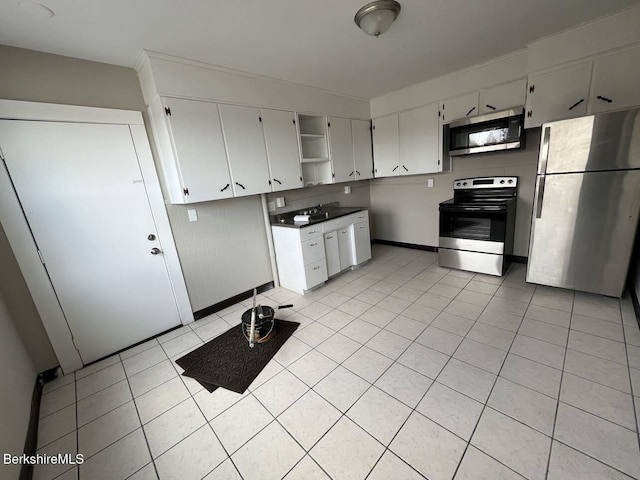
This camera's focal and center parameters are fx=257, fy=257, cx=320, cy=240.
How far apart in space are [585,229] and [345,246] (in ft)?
8.04

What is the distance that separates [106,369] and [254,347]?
1264 millimetres

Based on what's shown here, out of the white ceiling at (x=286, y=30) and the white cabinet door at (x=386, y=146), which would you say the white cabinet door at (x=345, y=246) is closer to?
the white cabinet door at (x=386, y=146)

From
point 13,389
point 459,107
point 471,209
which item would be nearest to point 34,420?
point 13,389

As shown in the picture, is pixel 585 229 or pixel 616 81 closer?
pixel 616 81

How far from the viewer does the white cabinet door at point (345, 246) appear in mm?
3560

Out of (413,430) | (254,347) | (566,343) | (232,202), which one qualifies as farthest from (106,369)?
(566,343)

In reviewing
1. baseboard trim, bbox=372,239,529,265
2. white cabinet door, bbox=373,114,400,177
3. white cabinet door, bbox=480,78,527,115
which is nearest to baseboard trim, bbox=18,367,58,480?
white cabinet door, bbox=373,114,400,177

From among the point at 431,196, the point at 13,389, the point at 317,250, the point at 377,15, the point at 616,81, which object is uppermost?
the point at 377,15

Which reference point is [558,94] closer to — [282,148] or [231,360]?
[282,148]

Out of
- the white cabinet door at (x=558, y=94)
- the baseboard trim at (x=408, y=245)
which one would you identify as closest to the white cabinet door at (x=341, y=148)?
the baseboard trim at (x=408, y=245)

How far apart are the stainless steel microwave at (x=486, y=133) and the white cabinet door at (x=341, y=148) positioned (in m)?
1.31

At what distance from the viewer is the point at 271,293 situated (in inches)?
132

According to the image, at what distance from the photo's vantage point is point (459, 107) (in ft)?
10.7

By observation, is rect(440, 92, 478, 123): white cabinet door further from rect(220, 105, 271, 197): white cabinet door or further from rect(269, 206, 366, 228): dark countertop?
rect(220, 105, 271, 197): white cabinet door
